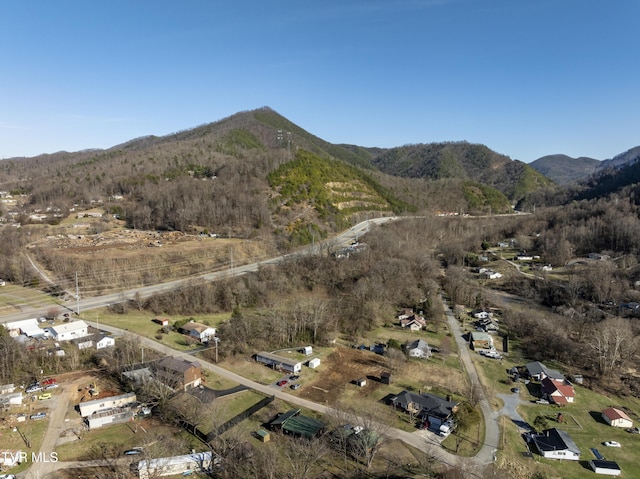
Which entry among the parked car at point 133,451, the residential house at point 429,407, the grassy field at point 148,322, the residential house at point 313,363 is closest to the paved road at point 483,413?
the residential house at point 429,407

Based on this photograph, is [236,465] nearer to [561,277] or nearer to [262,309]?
[262,309]

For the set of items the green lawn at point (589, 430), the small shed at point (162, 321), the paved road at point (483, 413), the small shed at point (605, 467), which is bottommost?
the green lawn at point (589, 430)

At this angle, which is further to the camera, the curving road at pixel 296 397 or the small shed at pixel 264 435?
the small shed at pixel 264 435

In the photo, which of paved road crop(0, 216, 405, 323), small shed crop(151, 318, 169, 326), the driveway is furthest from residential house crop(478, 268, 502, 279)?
small shed crop(151, 318, 169, 326)

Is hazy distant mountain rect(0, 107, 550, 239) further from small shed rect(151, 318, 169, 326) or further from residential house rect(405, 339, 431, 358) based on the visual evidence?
residential house rect(405, 339, 431, 358)

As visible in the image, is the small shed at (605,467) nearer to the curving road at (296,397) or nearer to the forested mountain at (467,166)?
the curving road at (296,397)

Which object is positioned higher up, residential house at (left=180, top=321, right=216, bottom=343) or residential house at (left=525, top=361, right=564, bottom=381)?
residential house at (left=180, top=321, right=216, bottom=343)

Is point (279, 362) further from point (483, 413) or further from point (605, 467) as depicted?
point (605, 467)
